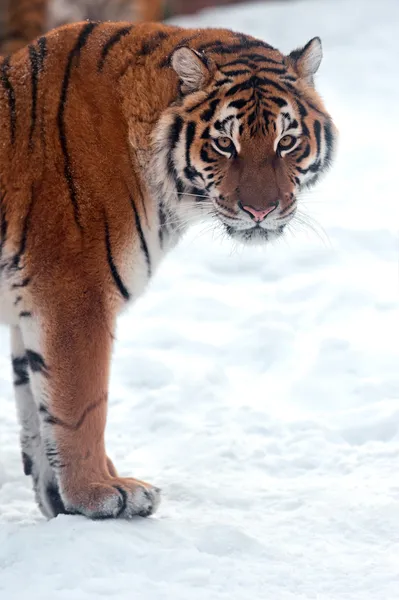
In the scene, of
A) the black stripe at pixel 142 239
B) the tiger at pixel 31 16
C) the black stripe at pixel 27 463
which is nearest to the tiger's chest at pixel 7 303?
the black stripe at pixel 142 239

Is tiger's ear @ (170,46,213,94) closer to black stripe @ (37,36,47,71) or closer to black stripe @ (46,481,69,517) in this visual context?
black stripe @ (37,36,47,71)

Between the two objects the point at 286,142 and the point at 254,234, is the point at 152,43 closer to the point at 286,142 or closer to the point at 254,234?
the point at 286,142

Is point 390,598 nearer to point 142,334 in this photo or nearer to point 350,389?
point 350,389

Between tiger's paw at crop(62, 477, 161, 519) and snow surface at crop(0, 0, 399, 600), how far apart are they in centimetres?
5

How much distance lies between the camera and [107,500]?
3260mm

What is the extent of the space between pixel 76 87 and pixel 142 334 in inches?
73.8

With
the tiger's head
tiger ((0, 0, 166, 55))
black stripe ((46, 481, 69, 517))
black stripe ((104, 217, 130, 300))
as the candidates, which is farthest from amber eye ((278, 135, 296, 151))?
tiger ((0, 0, 166, 55))

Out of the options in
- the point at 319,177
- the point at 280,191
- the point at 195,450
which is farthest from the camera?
the point at 195,450

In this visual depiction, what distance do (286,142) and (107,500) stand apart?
118 centimetres

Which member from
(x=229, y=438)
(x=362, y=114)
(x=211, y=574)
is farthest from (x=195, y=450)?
(x=362, y=114)

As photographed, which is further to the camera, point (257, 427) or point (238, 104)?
point (257, 427)

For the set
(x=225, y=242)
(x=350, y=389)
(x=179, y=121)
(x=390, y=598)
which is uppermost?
(x=179, y=121)

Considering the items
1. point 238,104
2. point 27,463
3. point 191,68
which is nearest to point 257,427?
point 27,463

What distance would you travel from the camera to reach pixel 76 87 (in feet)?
10.7
